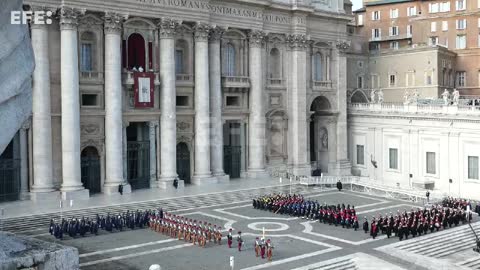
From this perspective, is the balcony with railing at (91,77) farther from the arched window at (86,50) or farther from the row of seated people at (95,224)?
the row of seated people at (95,224)

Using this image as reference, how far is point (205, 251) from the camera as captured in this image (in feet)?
88.7

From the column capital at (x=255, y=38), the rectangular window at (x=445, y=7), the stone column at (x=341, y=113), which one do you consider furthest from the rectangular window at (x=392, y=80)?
the column capital at (x=255, y=38)

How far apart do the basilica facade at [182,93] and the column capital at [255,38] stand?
0.09 metres

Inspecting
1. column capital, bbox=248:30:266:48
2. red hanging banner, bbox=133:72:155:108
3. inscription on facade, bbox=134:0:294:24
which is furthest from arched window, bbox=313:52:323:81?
red hanging banner, bbox=133:72:155:108

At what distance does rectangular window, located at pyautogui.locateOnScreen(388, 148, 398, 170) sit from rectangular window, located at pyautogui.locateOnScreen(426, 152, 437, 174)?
135 inches

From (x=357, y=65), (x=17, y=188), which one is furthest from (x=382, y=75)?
(x=17, y=188)

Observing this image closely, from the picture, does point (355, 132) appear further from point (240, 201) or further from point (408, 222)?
point (408, 222)

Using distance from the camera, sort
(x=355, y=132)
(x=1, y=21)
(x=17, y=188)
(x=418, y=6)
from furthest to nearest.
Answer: (x=418, y=6)
(x=355, y=132)
(x=17, y=188)
(x=1, y=21)

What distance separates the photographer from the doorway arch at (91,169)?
40.7m

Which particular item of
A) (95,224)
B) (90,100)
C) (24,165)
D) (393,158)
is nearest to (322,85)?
(393,158)

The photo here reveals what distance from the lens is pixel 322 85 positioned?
5359 centimetres

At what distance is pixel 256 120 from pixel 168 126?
865 cm

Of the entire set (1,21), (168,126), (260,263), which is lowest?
(260,263)

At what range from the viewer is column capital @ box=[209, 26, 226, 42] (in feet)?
150
